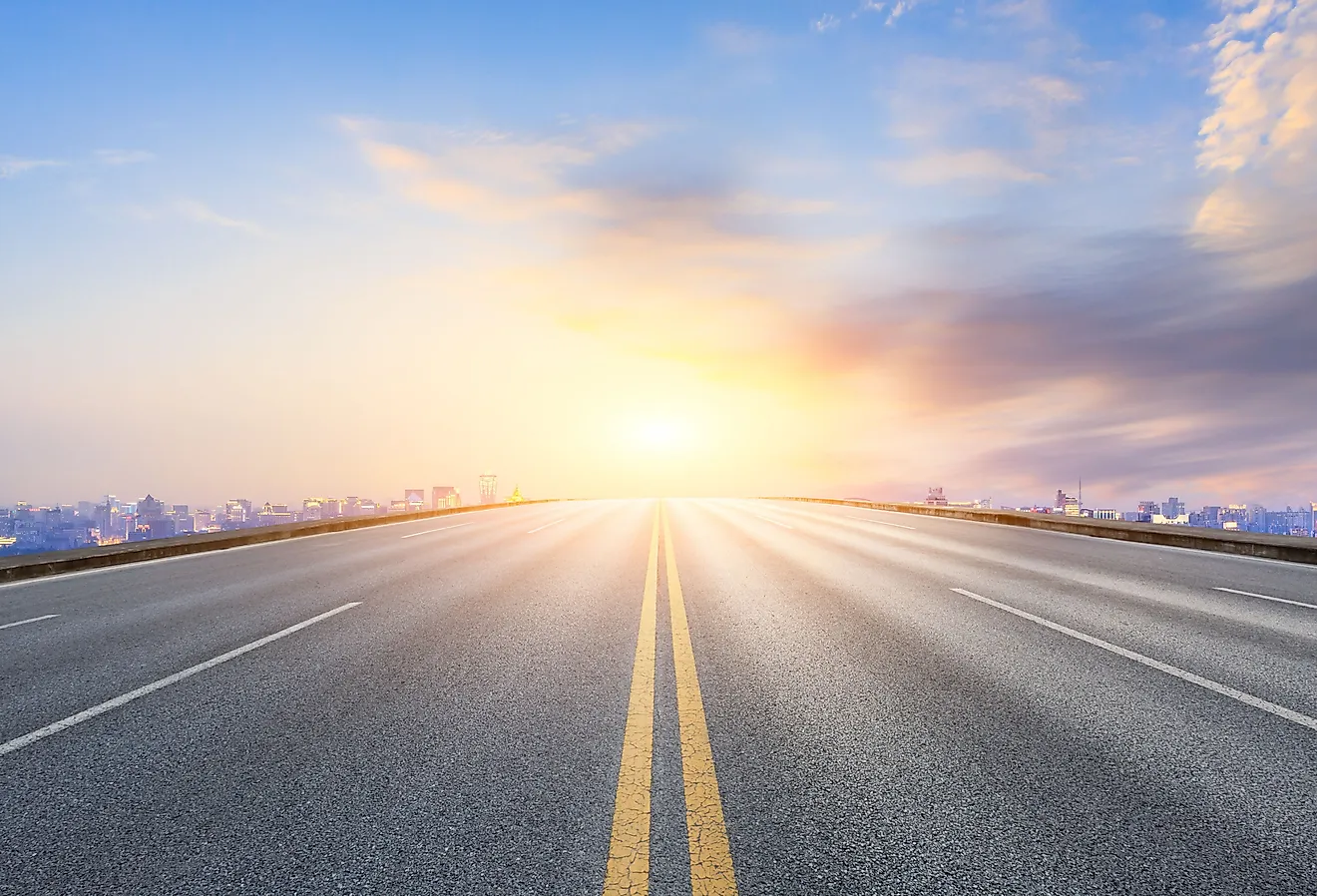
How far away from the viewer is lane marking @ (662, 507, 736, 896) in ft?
8.59

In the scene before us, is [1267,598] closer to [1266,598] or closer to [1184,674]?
[1266,598]

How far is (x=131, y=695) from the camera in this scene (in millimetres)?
4953

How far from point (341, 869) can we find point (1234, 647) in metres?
7.25

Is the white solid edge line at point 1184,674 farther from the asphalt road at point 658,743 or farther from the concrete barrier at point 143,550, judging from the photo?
the concrete barrier at point 143,550

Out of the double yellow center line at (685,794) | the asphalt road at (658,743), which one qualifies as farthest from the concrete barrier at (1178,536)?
the double yellow center line at (685,794)

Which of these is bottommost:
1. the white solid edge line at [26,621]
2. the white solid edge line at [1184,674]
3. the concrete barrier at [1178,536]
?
the white solid edge line at [1184,674]

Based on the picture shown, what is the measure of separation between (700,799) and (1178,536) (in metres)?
16.8

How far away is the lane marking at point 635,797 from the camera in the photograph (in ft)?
8.60

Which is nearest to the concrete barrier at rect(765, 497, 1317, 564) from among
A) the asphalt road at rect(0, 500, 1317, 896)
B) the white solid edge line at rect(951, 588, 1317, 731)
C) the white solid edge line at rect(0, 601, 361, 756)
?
the asphalt road at rect(0, 500, 1317, 896)

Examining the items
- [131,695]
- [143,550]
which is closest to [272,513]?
[143,550]

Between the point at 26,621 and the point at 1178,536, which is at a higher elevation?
the point at 1178,536

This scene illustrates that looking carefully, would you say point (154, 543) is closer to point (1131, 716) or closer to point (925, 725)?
point (925, 725)

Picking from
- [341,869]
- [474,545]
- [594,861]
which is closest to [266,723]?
[341,869]

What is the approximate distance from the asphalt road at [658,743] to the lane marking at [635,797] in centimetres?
2
